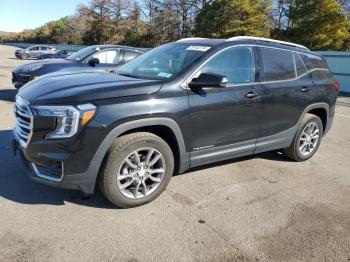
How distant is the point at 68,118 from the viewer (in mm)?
3443

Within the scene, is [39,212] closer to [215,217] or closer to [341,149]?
[215,217]

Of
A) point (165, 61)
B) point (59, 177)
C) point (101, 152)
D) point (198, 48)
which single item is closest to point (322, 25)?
point (198, 48)

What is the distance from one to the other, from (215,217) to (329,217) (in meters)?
1.27

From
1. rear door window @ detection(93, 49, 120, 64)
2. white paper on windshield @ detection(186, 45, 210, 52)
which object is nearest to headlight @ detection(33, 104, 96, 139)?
white paper on windshield @ detection(186, 45, 210, 52)

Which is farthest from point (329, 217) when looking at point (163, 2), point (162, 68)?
point (163, 2)

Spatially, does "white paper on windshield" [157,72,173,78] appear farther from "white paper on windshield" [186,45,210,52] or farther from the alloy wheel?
the alloy wheel

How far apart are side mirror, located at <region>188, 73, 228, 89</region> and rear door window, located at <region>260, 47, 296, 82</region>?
107 centimetres

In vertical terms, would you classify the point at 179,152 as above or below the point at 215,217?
above

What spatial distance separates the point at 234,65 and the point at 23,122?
2528mm

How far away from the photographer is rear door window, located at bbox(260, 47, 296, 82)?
16.2ft

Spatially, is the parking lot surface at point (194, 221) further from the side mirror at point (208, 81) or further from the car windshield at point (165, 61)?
the car windshield at point (165, 61)

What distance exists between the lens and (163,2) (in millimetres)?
51438

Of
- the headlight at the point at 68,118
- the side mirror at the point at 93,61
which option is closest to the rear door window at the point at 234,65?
the headlight at the point at 68,118

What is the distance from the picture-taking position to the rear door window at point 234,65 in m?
4.42
